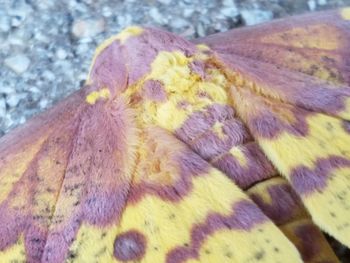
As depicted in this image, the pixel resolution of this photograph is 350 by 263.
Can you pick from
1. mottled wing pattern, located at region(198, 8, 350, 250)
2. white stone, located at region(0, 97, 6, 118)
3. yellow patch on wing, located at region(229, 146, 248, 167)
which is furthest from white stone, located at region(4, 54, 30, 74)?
yellow patch on wing, located at region(229, 146, 248, 167)

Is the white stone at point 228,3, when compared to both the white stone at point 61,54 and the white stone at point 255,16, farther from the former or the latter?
the white stone at point 61,54

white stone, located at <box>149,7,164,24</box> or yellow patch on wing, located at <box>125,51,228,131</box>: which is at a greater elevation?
yellow patch on wing, located at <box>125,51,228,131</box>

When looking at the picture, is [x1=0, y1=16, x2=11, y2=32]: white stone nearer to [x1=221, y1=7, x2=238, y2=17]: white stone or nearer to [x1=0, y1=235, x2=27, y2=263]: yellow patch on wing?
[x1=221, y1=7, x2=238, y2=17]: white stone

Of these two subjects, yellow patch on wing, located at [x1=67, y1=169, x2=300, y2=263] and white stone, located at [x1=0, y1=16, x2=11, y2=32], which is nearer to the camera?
yellow patch on wing, located at [x1=67, y1=169, x2=300, y2=263]

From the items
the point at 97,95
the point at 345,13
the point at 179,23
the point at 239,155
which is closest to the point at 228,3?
the point at 179,23

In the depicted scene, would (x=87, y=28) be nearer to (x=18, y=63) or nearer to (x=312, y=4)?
(x=18, y=63)

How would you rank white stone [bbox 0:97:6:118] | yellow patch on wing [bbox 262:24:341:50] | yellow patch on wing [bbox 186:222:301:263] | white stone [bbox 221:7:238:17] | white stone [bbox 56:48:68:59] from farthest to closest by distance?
white stone [bbox 221:7:238:17] → white stone [bbox 56:48:68:59] → white stone [bbox 0:97:6:118] → yellow patch on wing [bbox 262:24:341:50] → yellow patch on wing [bbox 186:222:301:263]

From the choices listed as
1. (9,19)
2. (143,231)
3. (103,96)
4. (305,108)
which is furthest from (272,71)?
(9,19)

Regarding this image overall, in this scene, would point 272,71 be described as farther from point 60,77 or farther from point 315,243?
point 60,77
